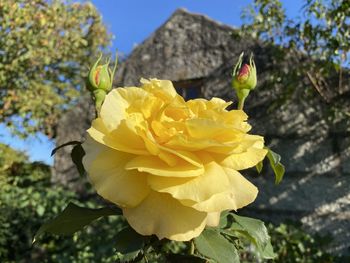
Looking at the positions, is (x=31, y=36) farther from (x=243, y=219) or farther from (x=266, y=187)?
(x=243, y=219)

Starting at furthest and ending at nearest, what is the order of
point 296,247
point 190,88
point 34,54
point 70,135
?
point 34,54
point 70,135
point 190,88
point 296,247

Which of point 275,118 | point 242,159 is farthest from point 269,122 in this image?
point 242,159

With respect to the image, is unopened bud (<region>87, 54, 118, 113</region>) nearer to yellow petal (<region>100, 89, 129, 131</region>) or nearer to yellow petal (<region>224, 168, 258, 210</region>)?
yellow petal (<region>100, 89, 129, 131</region>)

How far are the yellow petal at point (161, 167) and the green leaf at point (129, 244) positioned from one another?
135 millimetres

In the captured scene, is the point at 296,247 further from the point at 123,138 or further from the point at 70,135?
the point at 70,135

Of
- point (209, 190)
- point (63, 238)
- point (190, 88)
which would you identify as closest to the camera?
point (209, 190)

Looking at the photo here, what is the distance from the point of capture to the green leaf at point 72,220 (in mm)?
633

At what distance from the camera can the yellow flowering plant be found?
1.64 ft

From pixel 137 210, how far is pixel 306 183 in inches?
114

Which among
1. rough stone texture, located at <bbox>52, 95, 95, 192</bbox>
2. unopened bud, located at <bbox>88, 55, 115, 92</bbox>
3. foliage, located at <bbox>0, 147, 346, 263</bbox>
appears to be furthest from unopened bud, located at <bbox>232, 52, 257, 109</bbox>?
rough stone texture, located at <bbox>52, 95, 95, 192</bbox>

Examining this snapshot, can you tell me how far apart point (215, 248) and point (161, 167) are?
16 cm

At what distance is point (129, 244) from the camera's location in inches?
23.5

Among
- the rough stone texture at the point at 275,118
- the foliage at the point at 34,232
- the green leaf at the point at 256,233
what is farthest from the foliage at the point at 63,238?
the green leaf at the point at 256,233

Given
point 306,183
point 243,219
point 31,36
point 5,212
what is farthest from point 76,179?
point 243,219
